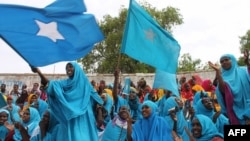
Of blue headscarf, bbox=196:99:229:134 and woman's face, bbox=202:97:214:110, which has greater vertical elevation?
woman's face, bbox=202:97:214:110

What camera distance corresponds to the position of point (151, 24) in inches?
307

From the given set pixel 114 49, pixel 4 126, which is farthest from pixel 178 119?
pixel 114 49

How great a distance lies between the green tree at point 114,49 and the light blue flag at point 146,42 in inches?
962

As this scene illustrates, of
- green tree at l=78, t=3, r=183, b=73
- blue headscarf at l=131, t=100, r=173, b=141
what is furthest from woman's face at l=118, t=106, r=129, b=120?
green tree at l=78, t=3, r=183, b=73

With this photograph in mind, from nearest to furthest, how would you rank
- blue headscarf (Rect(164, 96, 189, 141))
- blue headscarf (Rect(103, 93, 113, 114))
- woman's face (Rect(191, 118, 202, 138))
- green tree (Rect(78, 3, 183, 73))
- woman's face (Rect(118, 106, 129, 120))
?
woman's face (Rect(191, 118, 202, 138)), woman's face (Rect(118, 106, 129, 120)), blue headscarf (Rect(164, 96, 189, 141)), blue headscarf (Rect(103, 93, 113, 114)), green tree (Rect(78, 3, 183, 73))

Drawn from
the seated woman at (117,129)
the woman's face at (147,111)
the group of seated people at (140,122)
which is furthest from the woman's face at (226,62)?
the seated woman at (117,129)

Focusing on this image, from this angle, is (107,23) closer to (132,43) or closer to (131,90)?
(131,90)

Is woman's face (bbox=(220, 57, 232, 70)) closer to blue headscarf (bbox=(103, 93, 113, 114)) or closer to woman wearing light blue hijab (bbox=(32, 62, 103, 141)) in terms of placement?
woman wearing light blue hijab (bbox=(32, 62, 103, 141))

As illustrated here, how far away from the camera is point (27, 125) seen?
8305 millimetres

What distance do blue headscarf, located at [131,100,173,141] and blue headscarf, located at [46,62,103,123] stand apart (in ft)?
3.11

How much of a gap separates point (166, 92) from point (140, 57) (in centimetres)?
206

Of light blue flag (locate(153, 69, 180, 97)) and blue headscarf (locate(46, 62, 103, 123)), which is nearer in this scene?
blue headscarf (locate(46, 62, 103, 123))

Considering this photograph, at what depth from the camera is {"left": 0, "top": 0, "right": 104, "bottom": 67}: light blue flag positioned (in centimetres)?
662

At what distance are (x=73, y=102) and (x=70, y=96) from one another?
0.30 feet
